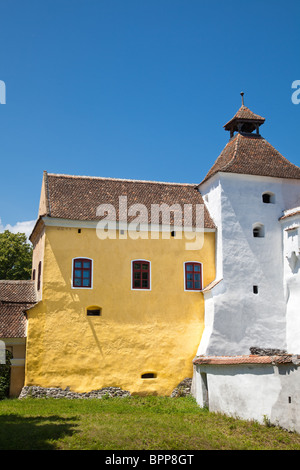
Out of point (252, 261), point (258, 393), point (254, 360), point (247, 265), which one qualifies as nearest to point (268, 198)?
point (252, 261)

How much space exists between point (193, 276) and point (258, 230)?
392 centimetres

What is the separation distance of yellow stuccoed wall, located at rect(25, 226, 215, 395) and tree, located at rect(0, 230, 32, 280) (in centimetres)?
1526

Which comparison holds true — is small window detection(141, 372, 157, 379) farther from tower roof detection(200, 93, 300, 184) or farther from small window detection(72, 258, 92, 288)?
tower roof detection(200, 93, 300, 184)

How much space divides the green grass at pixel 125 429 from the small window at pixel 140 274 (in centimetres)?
551

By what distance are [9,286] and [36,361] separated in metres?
5.29

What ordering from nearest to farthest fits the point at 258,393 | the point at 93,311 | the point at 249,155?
the point at 258,393, the point at 93,311, the point at 249,155

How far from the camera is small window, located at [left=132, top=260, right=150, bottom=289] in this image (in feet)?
74.1

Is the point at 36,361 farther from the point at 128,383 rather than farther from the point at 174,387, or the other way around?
the point at 174,387

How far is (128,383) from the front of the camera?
21.5 meters

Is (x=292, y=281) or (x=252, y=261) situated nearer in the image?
(x=292, y=281)

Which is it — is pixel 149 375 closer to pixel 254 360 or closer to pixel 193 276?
pixel 193 276

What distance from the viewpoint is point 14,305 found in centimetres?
2303

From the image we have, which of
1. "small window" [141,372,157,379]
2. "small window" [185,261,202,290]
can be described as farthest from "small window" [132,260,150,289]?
"small window" [141,372,157,379]
